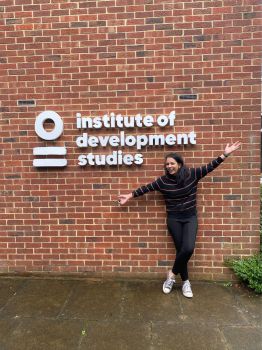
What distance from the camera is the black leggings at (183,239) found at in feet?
12.9

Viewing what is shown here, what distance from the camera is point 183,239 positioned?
3971 mm

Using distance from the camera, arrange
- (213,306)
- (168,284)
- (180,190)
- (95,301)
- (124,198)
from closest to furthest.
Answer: (213,306)
(95,301)
(180,190)
(168,284)
(124,198)

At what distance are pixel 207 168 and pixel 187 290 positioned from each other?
4.66ft

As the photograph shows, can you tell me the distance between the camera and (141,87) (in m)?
4.20

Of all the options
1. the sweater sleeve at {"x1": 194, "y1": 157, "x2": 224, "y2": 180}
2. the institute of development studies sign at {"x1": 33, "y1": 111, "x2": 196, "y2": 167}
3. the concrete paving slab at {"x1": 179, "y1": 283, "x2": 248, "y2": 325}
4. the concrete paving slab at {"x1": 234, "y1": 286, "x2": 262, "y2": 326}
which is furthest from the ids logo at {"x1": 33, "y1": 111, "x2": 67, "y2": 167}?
the concrete paving slab at {"x1": 234, "y1": 286, "x2": 262, "y2": 326}

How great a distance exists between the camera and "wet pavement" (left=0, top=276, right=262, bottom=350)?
308 cm

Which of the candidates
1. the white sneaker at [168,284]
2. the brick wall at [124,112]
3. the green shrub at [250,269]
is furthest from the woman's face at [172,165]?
the green shrub at [250,269]

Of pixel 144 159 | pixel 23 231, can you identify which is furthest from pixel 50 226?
pixel 144 159

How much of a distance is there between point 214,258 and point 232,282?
1.17ft

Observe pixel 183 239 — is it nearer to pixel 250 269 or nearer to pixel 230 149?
pixel 250 269

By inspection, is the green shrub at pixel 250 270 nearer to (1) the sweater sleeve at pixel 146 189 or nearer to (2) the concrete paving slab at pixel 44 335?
(1) the sweater sleeve at pixel 146 189

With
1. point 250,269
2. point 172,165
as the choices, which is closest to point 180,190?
point 172,165

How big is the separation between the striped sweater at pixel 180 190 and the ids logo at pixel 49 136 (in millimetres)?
1056

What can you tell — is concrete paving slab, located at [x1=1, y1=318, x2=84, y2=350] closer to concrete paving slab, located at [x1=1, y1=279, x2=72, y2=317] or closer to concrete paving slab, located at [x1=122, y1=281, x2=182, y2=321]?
concrete paving slab, located at [x1=1, y1=279, x2=72, y2=317]
